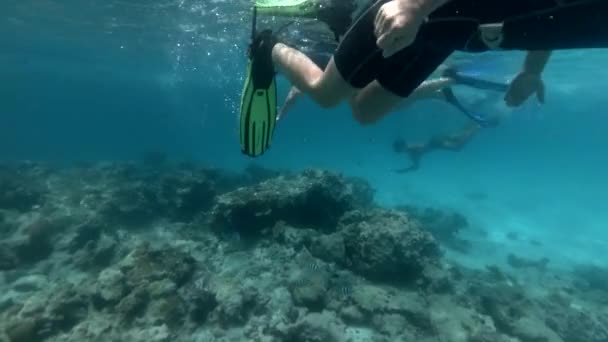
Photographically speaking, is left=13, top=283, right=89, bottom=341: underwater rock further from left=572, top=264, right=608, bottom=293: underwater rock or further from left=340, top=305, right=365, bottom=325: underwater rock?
left=572, top=264, right=608, bottom=293: underwater rock

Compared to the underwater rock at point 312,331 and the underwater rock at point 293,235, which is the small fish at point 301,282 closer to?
the underwater rock at point 312,331

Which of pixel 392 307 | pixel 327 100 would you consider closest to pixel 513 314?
pixel 392 307

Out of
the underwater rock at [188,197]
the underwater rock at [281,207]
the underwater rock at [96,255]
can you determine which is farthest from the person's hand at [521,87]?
the underwater rock at [188,197]

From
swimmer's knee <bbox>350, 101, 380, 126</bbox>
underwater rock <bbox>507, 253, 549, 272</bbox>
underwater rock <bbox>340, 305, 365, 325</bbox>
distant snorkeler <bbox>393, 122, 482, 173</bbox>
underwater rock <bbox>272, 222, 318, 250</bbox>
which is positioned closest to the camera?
swimmer's knee <bbox>350, 101, 380, 126</bbox>

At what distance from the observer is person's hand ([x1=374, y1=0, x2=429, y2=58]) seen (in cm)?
249

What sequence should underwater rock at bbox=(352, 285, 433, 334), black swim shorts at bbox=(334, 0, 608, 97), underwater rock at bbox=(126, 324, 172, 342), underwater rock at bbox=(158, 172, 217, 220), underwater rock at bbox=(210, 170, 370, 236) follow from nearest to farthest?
1. black swim shorts at bbox=(334, 0, 608, 97)
2. underwater rock at bbox=(126, 324, 172, 342)
3. underwater rock at bbox=(352, 285, 433, 334)
4. underwater rock at bbox=(210, 170, 370, 236)
5. underwater rock at bbox=(158, 172, 217, 220)

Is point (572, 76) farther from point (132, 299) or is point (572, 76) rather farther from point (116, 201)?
point (132, 299)

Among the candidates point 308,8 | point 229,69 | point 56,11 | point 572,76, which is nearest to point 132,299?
point 308,8

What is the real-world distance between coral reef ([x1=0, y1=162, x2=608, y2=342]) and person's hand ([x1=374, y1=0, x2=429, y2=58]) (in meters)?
5.80

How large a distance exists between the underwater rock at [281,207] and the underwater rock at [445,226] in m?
6.84

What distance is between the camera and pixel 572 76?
103 feet

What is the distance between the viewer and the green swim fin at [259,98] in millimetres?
4523

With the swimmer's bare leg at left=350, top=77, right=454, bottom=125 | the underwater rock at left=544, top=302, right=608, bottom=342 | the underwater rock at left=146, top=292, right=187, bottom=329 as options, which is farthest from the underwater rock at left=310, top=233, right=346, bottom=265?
the swimmer's bare leg at left=350, top=77, right=454, bottom=125

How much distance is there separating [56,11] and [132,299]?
25778mm
